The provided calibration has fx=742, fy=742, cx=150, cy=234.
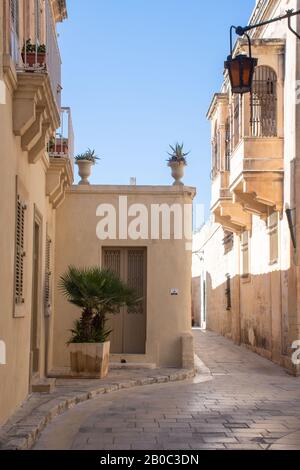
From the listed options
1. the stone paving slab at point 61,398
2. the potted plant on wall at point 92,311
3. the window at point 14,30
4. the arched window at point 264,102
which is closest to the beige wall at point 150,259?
the stone paving slab at point 61,398

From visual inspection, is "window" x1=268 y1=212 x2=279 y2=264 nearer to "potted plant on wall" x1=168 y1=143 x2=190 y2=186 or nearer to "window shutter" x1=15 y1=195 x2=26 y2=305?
"potted plant on wall" x1=168 y1=143 x2=190 y2=186

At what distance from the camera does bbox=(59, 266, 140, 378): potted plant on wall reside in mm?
13031

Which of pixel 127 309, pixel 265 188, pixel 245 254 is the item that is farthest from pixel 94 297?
pixel 245 254

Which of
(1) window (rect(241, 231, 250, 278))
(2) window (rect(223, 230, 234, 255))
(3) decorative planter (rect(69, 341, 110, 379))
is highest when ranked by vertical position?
(2) window (rect(223, 230, 234, 255))

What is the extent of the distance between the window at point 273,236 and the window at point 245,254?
358 cm

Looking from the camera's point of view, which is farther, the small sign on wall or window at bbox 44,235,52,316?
→ the small sign on wall

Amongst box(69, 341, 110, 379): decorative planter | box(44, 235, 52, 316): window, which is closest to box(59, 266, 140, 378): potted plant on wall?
box(69, 341, 110, 379): decorative planter

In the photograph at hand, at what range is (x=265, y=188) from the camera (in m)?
16.4

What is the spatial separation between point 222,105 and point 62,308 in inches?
376

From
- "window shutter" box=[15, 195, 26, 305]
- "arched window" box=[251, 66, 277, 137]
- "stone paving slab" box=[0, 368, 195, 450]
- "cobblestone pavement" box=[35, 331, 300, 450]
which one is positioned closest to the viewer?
"stone paving slab" box=[0, 368, 195, 450]

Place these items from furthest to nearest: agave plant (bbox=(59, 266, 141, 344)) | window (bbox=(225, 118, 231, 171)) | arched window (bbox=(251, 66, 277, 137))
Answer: window (bbox=(225, 118, 231, 171)) < arched window (bbox=(251, 66, 277, 137)) < agave plant (bbox=(59, 266, 141, 344))

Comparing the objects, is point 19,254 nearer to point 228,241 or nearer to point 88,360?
point 88,360

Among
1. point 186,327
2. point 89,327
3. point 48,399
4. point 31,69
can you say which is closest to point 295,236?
point 186,327

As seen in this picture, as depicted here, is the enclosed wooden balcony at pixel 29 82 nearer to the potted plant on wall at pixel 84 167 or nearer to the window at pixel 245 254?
the potted plant on wall at pixel 84 167
